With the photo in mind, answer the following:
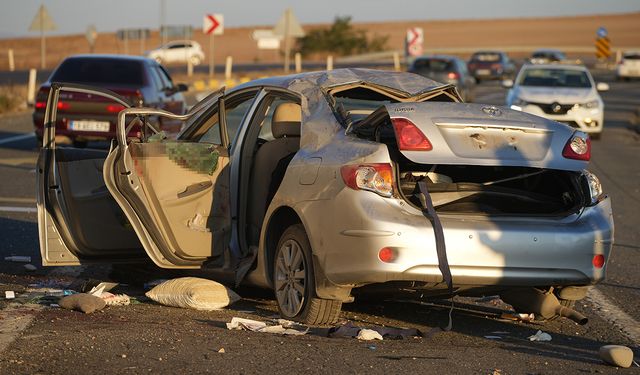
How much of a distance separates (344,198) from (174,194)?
56.2 inches

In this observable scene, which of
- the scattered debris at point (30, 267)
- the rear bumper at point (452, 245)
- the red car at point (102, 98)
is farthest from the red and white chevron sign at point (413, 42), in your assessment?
the rear bumper at point (452, 245)

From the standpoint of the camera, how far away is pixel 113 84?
19.8 m

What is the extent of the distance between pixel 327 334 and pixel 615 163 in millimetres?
15894

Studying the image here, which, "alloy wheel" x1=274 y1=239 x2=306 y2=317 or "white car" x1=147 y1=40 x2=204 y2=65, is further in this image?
"white car" x1=147 y1=40 x2=204 y2=65

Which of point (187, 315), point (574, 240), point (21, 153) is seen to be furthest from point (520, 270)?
point (21, 153)

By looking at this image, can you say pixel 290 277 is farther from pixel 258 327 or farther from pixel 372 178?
pixel 372 178

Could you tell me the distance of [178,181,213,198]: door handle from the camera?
7902mm

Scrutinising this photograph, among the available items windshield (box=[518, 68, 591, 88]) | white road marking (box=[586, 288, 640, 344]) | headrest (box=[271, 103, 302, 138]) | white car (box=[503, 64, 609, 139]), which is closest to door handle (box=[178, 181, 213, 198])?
headrest (box=[271, 103, 302, 138])

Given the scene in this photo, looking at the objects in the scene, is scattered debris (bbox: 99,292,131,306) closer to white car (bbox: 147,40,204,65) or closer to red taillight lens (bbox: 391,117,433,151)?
red taillight lens (bbox: 391,117,433,151)

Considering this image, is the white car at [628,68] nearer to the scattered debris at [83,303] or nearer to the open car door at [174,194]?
the open car door at [174,194]

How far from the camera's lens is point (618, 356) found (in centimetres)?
635

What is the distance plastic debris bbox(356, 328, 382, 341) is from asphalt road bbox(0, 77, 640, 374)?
8 centimetres

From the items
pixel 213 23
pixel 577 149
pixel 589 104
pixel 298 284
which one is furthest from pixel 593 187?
pixel 213 23

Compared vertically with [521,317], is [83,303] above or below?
above
